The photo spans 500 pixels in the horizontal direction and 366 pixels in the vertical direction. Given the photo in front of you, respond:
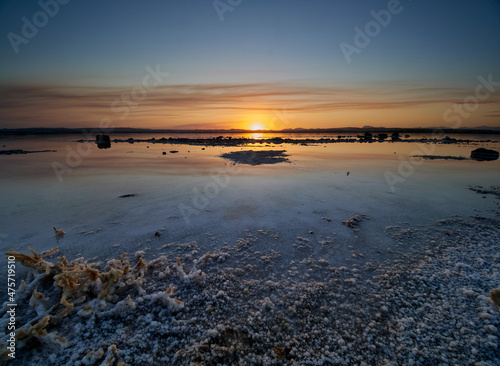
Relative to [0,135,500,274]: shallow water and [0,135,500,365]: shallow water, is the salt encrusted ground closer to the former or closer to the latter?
[0,135,500,365]: shallow water

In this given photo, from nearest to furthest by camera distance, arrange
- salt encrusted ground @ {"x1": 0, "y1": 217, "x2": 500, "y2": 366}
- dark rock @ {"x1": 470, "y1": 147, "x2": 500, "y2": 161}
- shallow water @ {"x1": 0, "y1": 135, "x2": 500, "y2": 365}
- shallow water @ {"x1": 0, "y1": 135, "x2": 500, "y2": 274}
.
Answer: salt encrusted ground @ {"x1": 0, "y1": 217, "x2": 500, "y2": 366} → shallow water @ {"x1": 0, "y1": 135, "x2": 500, "y2": 365} → shallow water @ {"x1": 0, "y1": 135, "x2": 500, "y2": 274} → dark rock @ {"x1": 470, "y1": 147, "x2": 500, "y2": 161}

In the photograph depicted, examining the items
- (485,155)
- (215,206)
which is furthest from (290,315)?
(485,155)

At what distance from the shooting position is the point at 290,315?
3051mm

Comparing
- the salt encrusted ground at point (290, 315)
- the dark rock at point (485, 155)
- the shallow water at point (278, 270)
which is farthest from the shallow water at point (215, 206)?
the dark rock at point (485, 155)

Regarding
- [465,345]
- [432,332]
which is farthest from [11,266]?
[465,345]

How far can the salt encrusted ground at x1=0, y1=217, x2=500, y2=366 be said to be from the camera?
97.7 inches

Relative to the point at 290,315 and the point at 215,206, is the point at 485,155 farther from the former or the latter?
the point at 290,315

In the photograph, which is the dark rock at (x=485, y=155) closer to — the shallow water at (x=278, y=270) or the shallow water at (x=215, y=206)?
the shallow water at (x=215, y=206)

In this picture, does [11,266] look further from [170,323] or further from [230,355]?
[230,355]

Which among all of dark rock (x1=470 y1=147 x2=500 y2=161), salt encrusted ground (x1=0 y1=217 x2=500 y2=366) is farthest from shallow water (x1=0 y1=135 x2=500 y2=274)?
dark rock (x1=470 y1=147 x2=500 y2=161)

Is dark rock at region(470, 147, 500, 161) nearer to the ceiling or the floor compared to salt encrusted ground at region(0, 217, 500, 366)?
nearer to the ceiling

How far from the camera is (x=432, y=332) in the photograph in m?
2.77

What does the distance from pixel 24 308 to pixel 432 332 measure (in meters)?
5.39

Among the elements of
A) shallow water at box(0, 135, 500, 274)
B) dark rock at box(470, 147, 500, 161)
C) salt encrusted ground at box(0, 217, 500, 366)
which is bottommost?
salt encrusted ground at box(0, 217, 500, 366)
